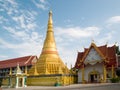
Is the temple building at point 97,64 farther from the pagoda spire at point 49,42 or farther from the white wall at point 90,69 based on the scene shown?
the pagoda spire at point 49,42

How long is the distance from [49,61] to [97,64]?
11.2m

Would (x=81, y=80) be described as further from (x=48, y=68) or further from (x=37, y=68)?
(x=37, y=68)

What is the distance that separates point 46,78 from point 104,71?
1148 centimetres

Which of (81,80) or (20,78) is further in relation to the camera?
(20,78)

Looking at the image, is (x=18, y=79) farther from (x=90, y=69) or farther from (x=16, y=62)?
(x=16, y=62)

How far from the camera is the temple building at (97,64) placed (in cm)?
3366

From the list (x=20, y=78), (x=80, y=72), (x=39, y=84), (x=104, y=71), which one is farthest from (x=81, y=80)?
(x=20, y=78)

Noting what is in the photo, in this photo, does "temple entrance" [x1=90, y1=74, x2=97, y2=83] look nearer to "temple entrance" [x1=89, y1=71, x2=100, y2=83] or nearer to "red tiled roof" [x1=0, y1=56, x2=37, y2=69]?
"temple entrance" [x1=89, y1=71, x2=100, y2=83]

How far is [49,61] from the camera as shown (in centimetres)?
4269

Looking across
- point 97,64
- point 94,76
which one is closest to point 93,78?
point 94,76

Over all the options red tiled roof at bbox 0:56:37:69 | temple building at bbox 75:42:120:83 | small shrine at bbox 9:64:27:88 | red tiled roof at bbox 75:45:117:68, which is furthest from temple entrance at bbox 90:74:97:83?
red tiled roof at bbox 0:56:37:69

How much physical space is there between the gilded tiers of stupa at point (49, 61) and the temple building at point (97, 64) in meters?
4.62

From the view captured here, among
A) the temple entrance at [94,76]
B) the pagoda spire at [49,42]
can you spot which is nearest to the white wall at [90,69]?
the temple entrance at [94,76]

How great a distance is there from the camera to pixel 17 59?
60781 mm
